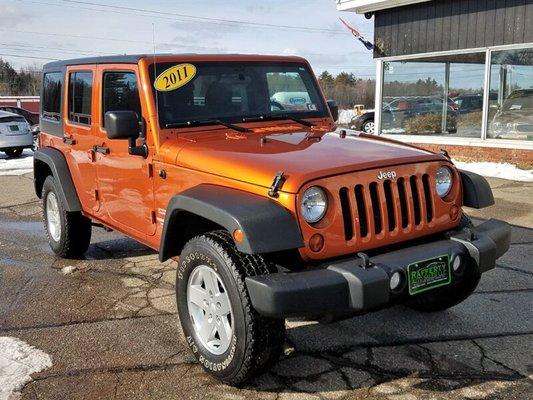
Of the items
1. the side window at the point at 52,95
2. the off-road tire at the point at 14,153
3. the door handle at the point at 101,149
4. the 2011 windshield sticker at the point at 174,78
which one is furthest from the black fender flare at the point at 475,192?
the off-road tire at the point at 14,153

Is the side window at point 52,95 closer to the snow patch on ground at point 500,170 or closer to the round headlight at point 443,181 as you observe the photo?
the round headlight at point 443,181

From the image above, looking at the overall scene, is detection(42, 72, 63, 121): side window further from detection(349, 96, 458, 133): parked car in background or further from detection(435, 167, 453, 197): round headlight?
detection(349, 96, 458, 133): parked car in background

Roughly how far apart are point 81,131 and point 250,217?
275 centimetres

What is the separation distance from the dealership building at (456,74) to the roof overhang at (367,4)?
0.02 metres

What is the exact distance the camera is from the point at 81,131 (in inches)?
200

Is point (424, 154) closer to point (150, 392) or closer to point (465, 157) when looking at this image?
point (150, 392)

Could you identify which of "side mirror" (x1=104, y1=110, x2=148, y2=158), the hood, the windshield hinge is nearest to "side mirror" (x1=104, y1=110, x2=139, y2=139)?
"side mirror" (x1=104, y1=110, x2=148, y2=158)

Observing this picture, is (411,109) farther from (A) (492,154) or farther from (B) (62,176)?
(B) (62,176)

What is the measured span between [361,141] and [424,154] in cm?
55

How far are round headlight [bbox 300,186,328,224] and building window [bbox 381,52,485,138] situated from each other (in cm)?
988

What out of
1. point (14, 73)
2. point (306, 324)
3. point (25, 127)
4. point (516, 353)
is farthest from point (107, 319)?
point (14, 73)

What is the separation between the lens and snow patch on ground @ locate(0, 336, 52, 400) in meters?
3.30

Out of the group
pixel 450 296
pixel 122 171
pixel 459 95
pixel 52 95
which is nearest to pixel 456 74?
pixel 459 95

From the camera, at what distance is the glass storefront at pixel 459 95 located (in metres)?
11.3
